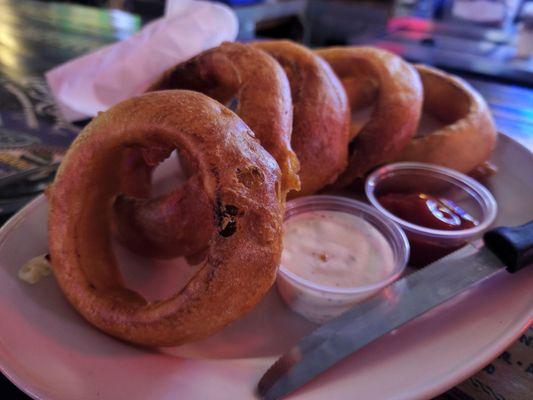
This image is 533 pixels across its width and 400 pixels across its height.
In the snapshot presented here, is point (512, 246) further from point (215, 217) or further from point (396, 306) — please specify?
point (215, 217)

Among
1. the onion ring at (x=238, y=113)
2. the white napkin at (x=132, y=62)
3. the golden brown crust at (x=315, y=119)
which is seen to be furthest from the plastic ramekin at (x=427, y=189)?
the white napkin at (x=132, y=62)

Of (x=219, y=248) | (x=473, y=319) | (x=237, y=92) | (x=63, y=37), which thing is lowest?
(x=63, y=37)

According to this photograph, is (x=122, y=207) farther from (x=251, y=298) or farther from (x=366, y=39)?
(x=366, y=39)

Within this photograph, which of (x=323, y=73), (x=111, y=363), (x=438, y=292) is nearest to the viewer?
(x=111, y=363)

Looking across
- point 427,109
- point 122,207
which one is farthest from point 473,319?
point 427,109

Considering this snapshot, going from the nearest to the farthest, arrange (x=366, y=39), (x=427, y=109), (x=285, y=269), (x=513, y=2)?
(x=285, y=269) → (x=427, y=109) → (x=366, y=39) → (x=513, y=2)

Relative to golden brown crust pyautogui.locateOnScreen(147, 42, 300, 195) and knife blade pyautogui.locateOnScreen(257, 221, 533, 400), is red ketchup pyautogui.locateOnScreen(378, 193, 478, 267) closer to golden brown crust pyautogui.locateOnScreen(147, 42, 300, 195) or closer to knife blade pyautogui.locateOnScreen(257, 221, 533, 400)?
knife blade pyautogui.locateOnScreen(257, 221, 533, 400)
